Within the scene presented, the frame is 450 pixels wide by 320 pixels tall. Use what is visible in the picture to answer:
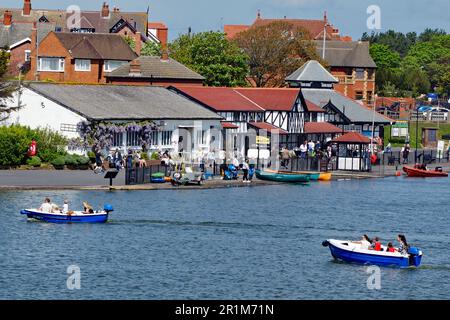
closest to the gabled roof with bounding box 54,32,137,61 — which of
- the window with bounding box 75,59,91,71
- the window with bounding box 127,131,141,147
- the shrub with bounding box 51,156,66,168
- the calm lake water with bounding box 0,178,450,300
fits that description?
the window with bounding box 75,59,91,71

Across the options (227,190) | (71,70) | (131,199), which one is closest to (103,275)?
(131,199)

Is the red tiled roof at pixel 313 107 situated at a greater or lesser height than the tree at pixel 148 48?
lesser

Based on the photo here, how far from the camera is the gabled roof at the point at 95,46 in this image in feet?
507

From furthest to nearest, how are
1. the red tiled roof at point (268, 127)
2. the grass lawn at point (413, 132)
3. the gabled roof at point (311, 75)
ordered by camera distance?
the grass lawn at point (413, 132), the gabled roof at point (311, 75), the red tiled roof at point (268, 127)

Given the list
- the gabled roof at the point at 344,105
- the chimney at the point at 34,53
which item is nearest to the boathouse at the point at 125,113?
the gabled roof at the point at 344,105

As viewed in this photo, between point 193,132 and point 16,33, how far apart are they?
56042mm

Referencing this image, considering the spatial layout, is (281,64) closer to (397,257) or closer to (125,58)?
(125,58)

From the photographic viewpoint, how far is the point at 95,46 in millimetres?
157500

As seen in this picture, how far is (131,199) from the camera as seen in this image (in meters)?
93.1

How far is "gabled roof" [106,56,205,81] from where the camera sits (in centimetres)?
14175

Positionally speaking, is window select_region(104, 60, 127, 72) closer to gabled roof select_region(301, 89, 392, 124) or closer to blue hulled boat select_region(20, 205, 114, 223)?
gabled roof select_region(301, 89, 392, 124)

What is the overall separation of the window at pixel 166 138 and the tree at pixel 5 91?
14.1 meters

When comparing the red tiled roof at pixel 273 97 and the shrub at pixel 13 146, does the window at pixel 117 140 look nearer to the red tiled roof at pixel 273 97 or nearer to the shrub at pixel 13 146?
the shrub at pixel 13 146

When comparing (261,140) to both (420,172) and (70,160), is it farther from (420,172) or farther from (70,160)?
(70,160)
